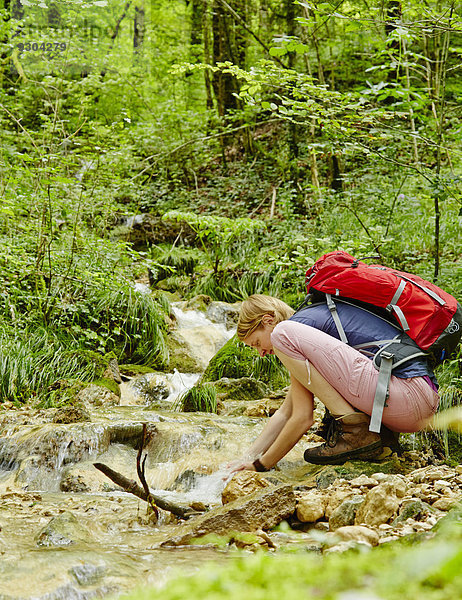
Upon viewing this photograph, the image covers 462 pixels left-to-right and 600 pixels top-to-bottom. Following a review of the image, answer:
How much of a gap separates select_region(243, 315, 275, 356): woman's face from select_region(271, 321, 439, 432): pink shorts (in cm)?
21

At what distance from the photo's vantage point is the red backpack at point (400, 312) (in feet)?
9.27

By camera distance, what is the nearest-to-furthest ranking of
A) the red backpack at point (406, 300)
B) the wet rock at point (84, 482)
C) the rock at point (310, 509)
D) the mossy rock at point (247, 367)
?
the rock at point (310, 509), the red backpack at point (406, 300), the wet rock at point (84, 482), the mossy rock at point (247, 367)

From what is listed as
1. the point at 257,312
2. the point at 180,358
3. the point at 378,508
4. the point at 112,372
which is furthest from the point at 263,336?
the point at 180,358

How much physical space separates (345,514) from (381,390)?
0.89m

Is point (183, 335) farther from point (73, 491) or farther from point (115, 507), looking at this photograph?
point (115, 507)

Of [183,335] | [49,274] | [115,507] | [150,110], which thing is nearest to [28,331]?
[49,274]

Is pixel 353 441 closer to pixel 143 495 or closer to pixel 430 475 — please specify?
pixel 430 475

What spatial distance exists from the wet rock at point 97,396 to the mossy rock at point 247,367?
130 centimetres

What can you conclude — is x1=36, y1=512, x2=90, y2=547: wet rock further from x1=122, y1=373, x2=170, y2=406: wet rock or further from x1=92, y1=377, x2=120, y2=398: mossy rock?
x1=122, y1=373, x2=170, y2=406: wet rock

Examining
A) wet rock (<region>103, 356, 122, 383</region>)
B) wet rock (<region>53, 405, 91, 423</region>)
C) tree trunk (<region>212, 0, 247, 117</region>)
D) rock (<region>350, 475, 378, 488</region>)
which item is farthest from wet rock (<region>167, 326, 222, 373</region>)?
tree trunk (<region>212, 0, 247, 117</region>)

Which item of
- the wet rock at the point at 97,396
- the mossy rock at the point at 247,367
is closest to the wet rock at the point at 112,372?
the wet rock at the point at 97,396

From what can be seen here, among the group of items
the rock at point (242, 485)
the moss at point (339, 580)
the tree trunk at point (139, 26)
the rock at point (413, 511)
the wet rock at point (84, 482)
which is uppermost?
the tree trunk at point (139, 26)

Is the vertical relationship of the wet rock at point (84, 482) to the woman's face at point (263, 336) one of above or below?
below

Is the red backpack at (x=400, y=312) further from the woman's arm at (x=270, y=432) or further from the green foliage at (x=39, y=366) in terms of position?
the green foliage at (x=39, y=366)
